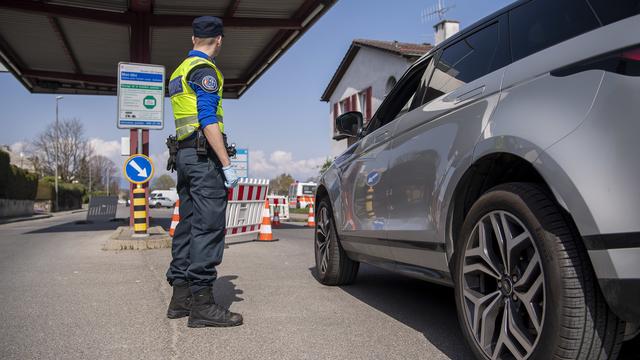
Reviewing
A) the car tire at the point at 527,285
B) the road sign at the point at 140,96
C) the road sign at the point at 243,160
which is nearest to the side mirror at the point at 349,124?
the car tire at the point at 527,285

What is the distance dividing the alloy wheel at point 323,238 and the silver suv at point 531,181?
1511 millimetres

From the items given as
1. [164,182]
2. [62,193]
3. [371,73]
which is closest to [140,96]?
[371,73]

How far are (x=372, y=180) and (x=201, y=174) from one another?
48.9 inches

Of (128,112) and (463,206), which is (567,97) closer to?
(463,206)

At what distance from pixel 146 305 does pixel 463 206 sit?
9.10 feet

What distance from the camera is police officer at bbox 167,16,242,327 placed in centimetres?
365

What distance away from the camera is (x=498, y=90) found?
252 cm

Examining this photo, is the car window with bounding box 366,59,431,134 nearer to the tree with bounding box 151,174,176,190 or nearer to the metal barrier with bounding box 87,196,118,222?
the metal barrier with bounding box 87,196,118,222

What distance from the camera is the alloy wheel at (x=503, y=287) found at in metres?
2.17

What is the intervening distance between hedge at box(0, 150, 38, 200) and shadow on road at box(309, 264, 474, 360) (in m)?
26.4

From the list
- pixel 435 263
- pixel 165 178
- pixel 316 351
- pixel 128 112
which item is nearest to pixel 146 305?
pixel 316 351

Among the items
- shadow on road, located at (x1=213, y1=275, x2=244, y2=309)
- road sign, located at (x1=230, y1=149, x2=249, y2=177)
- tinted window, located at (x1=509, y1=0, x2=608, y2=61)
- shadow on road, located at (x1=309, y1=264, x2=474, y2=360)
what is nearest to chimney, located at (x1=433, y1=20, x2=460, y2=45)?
road sign, located at (x1=230, y1=149, x2=249, y2=177)

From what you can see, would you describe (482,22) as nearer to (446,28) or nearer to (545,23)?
(545,23)

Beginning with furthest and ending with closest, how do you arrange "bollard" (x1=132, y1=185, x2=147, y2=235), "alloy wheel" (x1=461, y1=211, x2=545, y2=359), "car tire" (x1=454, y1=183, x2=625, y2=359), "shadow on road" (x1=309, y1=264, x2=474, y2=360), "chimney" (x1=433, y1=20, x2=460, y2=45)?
1. "chimney" (x1=433, y1=20, x2=460, y2=45)
2. "bollard" (x1=132, y1=185, x2=147, y2=235)
3. "shadow on road" (x1=309, y1=264, x2=474, y2=360)
4. "alloy wheel" (x1=461, y1=211, x2=545, y2=359)
5. "car tire" (x1=454, y1=183, x2=625, y2=359)
